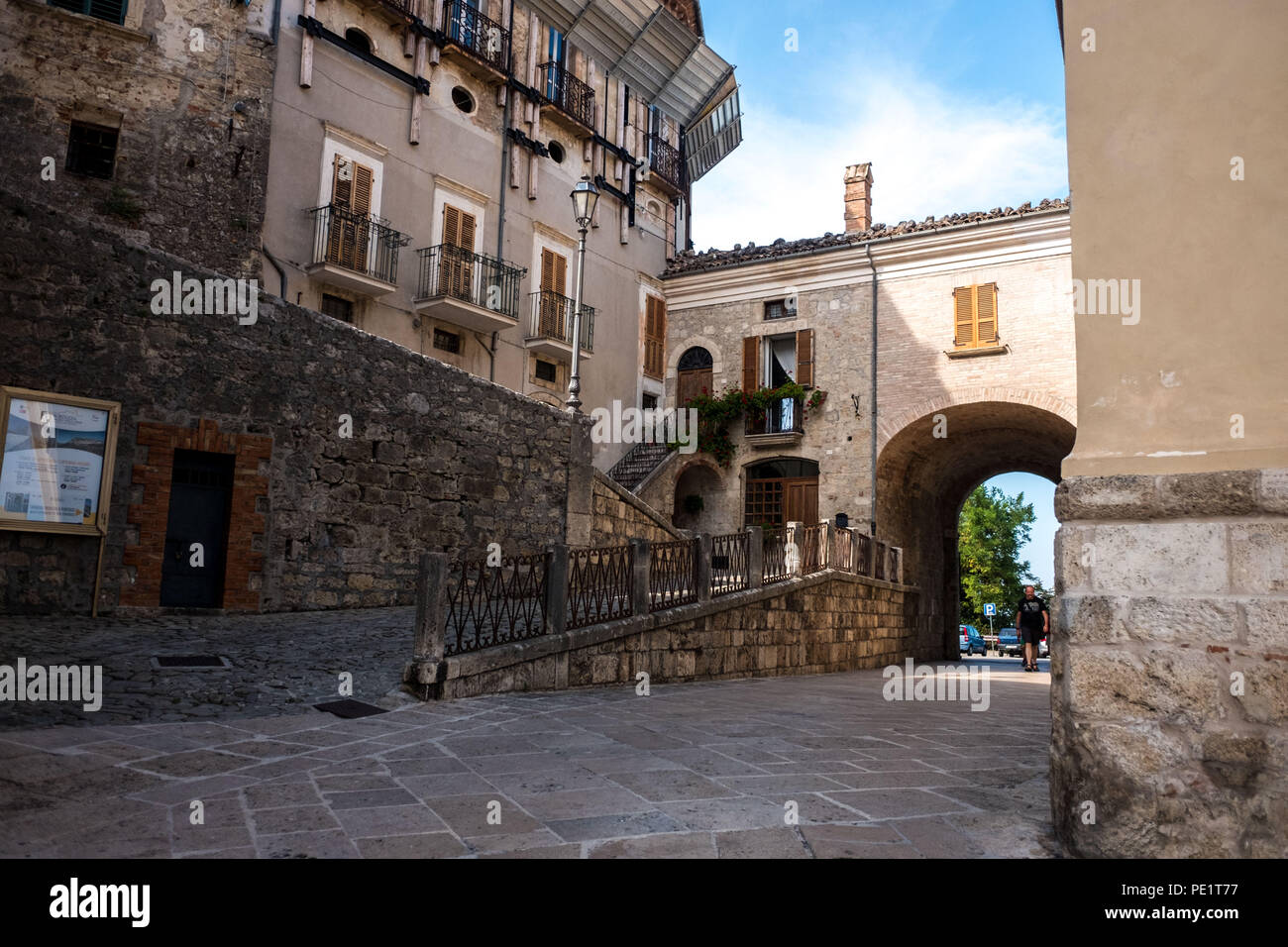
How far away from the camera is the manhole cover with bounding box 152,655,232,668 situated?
21.0 feet

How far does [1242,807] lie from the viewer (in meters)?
2.76

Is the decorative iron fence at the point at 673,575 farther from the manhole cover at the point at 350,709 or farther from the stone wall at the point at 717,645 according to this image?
the manhole cover at the point at 350,709

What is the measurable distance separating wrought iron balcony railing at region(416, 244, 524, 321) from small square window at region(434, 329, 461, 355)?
758 millimetres

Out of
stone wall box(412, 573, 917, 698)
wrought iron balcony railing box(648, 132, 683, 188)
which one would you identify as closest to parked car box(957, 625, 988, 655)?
stone wall box(412, 573, 917, 698)

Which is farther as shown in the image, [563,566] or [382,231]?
[382,231]

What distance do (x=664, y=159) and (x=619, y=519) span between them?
41.8ft

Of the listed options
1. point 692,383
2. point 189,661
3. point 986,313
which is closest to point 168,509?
point 189,661

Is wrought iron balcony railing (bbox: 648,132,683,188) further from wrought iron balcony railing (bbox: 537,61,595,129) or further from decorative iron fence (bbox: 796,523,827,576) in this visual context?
decorative iron fence (bbox: 796,523,827,576)

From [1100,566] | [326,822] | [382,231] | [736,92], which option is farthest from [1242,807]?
[736,92]

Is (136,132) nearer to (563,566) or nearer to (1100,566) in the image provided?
(563,566)

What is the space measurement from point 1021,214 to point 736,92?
9689 millimetres

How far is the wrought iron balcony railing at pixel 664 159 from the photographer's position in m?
22.4

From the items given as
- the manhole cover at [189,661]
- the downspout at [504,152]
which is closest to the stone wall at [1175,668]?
the manhole cover at [189,661]

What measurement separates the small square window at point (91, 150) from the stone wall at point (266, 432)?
6142mm
